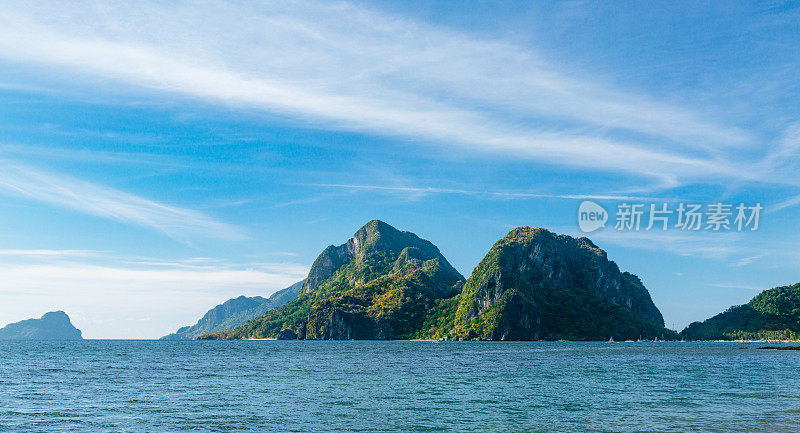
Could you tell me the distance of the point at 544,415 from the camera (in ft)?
144

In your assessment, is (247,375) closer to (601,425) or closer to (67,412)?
(67,412)

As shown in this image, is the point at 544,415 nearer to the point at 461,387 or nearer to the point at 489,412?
the point at 489,412

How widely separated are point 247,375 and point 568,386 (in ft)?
158

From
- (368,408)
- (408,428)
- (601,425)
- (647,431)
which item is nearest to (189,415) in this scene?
(368,408)

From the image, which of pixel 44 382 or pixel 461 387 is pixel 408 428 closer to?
pixel 461 387

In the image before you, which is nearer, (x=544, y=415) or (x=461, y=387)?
(x=544, y=415)

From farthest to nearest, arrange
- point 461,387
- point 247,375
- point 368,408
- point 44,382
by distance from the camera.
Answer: point 247,375, point 44,382, point 461,387, point 368,408

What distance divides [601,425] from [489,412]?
9688mm

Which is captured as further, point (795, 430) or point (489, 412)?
point (489, 412)

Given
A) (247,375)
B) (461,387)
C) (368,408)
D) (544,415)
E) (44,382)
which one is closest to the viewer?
(544,415)

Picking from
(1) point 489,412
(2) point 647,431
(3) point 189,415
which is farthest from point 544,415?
(3) point 189,415

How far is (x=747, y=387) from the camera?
66.4 metres

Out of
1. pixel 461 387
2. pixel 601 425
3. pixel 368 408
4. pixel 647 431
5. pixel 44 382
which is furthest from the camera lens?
pixel 44 382

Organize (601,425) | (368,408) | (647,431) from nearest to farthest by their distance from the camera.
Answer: (647,431) → (601,425) → (368,408)
